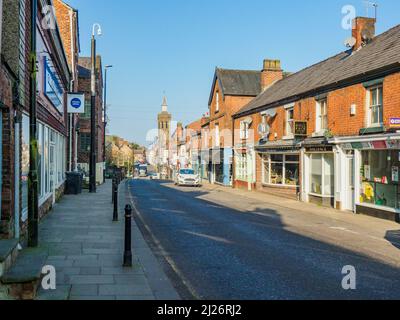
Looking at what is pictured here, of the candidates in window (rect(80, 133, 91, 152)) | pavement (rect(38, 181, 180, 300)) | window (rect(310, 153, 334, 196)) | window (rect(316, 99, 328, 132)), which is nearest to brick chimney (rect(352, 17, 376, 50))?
window (rect(316, 99, 328, 132))

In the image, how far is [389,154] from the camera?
16.0 meters

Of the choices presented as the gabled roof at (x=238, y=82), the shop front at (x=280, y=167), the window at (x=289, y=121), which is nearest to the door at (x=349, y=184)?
the shop front at (x=280, y=167)

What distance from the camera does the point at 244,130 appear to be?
33.9 m

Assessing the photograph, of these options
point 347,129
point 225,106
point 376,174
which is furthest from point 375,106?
point 225,106

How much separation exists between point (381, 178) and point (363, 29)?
28.1 ft

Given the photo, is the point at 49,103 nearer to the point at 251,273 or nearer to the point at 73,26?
the point at 251,273

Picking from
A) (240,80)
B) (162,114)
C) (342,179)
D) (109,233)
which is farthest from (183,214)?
(162,114)

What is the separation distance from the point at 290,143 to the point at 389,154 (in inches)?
326

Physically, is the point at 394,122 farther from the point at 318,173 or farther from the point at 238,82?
the point at 238,82

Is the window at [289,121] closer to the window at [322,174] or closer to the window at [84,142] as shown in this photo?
the window at [322,174]

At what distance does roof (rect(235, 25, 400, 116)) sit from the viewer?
16.9m

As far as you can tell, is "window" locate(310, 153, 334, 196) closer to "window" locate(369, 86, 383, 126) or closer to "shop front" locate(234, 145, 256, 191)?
"window" locate(369, 86, 383, 126)

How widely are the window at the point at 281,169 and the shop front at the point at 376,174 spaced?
5784 millimetres

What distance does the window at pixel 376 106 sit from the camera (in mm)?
16656
